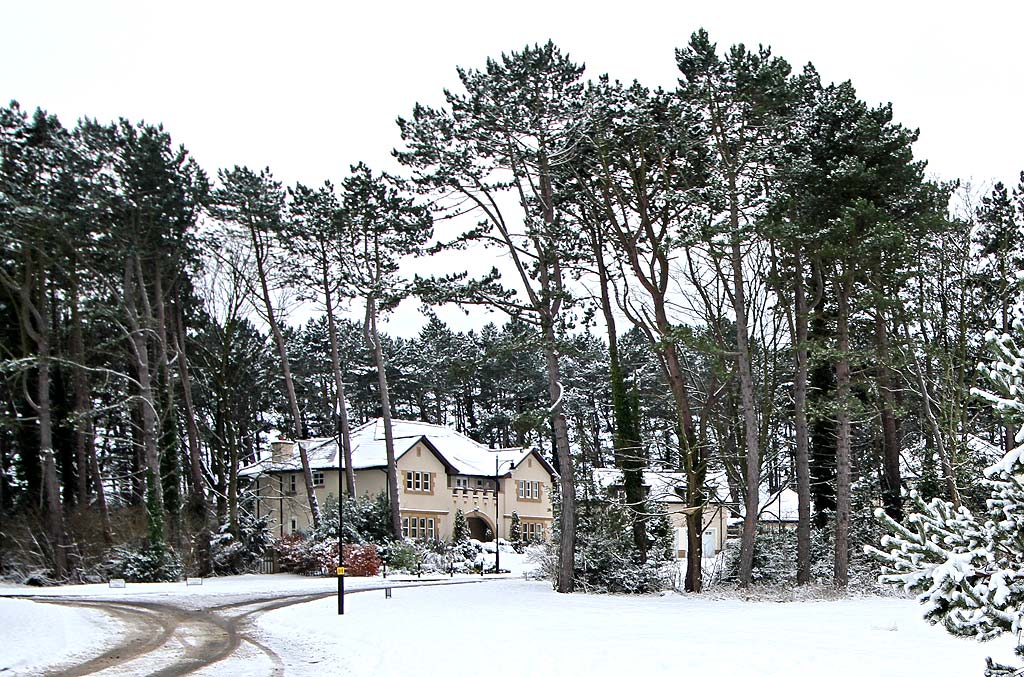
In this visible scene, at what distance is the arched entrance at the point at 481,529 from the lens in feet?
202

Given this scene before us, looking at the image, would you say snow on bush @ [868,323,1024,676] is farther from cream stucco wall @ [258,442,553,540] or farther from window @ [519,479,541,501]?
window @ [519,479,541,501]

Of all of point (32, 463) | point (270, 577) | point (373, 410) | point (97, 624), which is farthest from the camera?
point (373, 410)

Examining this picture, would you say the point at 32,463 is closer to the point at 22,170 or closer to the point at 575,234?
the point at 22,170

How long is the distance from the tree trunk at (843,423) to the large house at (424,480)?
26483mm

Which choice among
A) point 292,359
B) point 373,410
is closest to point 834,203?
point 292,359

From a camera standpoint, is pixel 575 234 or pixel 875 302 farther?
pixel 575 234

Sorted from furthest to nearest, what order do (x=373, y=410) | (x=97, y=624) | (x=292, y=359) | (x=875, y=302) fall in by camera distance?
(x=373, y=410), (x=292, y=359), (x=875, y=302), (x=97, y=624)

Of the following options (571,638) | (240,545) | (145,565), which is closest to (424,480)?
(240,545)

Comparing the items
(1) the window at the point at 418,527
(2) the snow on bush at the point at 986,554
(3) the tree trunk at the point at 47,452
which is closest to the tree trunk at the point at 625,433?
(2) the snow on bush at the point at 986,554

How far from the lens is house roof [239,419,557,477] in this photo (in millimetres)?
54719

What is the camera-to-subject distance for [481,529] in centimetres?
6222

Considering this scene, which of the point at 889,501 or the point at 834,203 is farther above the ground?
the point at 834,203

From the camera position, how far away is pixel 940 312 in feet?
91.1

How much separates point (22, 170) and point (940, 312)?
Answer: 30.8 meters
